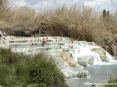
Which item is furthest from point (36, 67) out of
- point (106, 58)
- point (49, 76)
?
point (106, 58)

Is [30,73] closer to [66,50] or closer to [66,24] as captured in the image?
[66,50]

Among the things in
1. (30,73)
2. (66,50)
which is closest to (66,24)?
(66,50)

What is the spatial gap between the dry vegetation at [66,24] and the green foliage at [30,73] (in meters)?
18.1

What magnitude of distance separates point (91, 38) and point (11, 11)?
589 centimetres

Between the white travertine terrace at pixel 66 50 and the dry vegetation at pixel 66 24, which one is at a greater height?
the dry vegetation at pixel 66 24

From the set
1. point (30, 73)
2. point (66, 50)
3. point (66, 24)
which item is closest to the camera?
point (30, 73)

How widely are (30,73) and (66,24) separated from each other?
20453mm

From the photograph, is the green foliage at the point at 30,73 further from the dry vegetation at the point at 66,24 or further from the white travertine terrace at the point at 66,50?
the dry vegetation at the point at 66,24

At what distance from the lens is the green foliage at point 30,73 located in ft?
41.5

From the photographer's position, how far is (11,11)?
33.5m

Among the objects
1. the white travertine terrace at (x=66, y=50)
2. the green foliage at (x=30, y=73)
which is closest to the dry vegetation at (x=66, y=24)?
the white travertine terrace at (x=66, y=50)

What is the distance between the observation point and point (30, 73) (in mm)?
13266

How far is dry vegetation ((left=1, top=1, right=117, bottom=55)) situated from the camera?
108 ft

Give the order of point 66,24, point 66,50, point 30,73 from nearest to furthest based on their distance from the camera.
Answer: point 30,73
point 66,50
point 66,24
